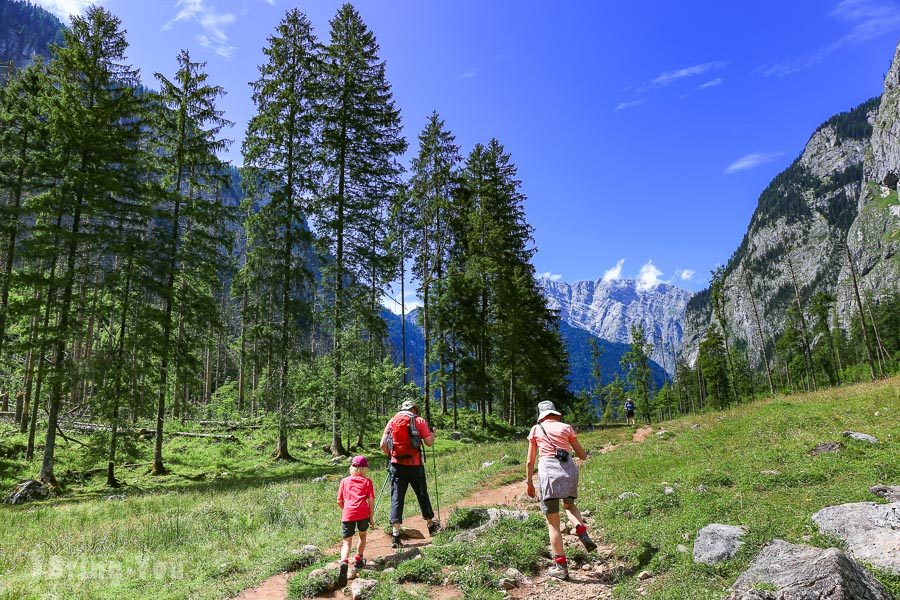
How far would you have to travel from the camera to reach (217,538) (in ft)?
30.1

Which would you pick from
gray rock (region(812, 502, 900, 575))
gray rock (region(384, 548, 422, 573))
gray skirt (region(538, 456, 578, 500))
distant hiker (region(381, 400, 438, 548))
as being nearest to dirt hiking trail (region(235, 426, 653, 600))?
gray rock (region(384, 548, 422, 573))

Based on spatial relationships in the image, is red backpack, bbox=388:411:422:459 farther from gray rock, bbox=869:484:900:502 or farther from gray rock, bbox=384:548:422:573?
gray rock, bbox=869:484:900:502

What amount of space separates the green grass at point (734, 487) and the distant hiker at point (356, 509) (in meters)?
3.72

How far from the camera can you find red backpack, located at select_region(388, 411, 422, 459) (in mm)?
8086

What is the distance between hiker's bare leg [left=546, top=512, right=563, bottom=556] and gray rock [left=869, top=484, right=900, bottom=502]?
471 centimetres

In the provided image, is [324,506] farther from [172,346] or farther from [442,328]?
[442,328]

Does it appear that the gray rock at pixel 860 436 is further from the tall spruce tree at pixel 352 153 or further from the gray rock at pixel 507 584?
the tall spruce tree at pixel 352 153

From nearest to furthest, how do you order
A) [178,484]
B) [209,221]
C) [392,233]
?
[178,484] → [209,221] → [392,233]

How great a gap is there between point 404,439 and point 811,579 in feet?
19.1

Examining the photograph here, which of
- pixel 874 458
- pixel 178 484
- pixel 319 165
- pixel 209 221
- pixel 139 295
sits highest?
pixel 319 165

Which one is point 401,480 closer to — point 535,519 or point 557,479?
point 535,519

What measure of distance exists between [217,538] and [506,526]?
19.6 ft

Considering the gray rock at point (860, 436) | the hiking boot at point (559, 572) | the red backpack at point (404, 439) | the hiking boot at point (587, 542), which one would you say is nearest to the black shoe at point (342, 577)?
the red backpack at point (404, 439)

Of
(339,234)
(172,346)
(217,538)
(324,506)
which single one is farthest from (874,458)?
(172,346)
